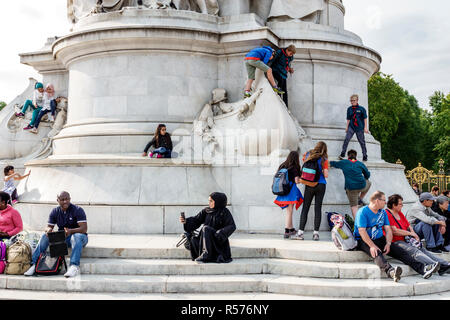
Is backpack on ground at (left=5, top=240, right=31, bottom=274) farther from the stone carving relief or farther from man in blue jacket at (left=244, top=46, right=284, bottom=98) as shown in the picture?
the stone carving relief

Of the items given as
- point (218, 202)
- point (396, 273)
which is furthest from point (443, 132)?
point (218, 202)

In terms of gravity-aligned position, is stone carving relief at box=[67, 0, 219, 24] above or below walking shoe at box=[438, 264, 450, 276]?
above

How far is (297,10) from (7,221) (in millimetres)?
10090

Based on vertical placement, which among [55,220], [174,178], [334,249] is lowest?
[334,249]

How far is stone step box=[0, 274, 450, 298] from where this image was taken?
6051 millimetres

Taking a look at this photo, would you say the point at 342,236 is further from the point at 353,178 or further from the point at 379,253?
the point at 353,178

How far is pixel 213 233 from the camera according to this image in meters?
6.71

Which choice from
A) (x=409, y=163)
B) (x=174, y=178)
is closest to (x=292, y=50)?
(x=174, y=178)

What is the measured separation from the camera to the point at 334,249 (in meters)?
7.09

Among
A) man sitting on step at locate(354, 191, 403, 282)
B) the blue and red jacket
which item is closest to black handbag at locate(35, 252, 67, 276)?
man sitting on step at locate(354, 191, 403, 282)

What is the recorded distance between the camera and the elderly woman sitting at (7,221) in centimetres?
695

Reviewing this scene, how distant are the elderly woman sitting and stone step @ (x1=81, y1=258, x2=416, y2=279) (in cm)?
132
